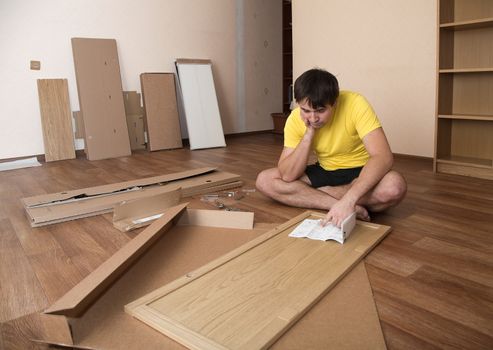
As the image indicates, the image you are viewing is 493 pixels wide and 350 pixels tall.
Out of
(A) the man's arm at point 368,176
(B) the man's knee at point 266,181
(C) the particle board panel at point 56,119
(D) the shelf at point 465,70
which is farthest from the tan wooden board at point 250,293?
(C) the particle board panel at point 56,119

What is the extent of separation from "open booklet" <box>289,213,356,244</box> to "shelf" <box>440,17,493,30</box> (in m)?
1.90

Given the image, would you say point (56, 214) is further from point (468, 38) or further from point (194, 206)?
point (468, 38)

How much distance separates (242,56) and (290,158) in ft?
12.4

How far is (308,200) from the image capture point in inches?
80.6

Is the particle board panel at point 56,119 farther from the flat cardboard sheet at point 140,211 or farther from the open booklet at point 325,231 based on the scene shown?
the open booklet at point 325,231

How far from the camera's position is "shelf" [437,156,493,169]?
109 inches

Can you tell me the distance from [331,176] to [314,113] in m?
0.50

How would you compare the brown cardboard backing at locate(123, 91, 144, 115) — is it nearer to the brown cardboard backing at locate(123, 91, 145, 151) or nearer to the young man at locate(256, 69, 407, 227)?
the brown cardboard backing at locate(123, 91, 145, 151)

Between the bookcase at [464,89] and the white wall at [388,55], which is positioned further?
the white wall at [388,55]

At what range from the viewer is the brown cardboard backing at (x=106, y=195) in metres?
2.09

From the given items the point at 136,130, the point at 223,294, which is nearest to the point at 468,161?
the point at 223,294

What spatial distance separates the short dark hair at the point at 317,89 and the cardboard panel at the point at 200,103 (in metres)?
3.07

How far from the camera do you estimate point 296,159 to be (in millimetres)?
1939

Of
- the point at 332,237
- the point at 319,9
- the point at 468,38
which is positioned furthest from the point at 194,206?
the point at 319,9
